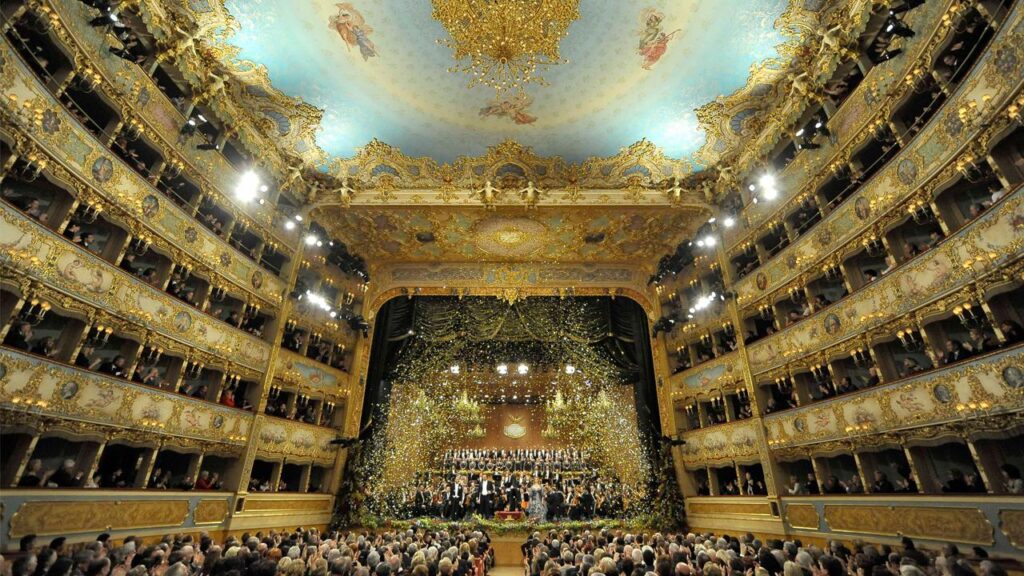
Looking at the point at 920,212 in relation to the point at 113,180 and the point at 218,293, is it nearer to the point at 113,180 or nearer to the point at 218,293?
the point at 113,180

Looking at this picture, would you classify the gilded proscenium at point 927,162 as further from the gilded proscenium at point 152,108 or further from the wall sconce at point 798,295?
the gilded proscenium at point 152,108

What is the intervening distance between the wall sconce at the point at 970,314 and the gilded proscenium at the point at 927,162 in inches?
98.5

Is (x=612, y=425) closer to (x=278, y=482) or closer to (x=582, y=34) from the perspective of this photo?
(x=278, y=482)

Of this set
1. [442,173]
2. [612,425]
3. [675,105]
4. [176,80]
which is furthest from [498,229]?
[176,80]

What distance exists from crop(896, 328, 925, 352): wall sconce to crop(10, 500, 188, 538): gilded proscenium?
17.9 metres

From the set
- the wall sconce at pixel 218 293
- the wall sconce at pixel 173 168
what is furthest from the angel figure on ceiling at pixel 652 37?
the wall sconce at pixel 218 293

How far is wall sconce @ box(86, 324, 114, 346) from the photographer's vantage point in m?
10.1

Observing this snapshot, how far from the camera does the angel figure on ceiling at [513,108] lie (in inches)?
550

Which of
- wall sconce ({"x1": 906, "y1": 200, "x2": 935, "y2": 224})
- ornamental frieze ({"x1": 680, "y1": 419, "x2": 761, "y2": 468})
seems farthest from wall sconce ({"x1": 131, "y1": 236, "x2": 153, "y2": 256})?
wall sconce ({"x1": 906, "y1": 200, "x2": 935, "y2": 224})

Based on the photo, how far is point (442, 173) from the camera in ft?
54.6

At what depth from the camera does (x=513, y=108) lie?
1428 centimetres

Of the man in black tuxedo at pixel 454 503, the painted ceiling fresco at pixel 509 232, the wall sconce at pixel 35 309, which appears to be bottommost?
the man in black tuxedo at pixel 454 503

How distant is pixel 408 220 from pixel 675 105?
34.6 feet

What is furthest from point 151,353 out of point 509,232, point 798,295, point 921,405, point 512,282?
point 798,295
